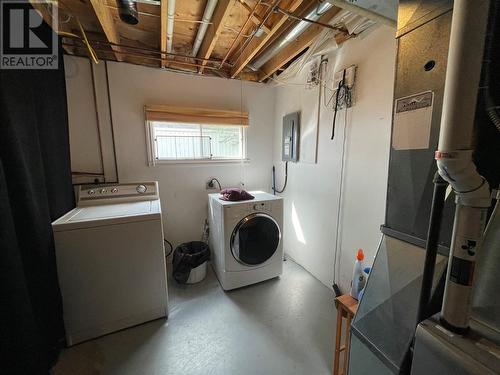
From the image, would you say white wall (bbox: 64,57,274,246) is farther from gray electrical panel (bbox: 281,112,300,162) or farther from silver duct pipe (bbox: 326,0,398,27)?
silver duct pipe (bbox: 326,0,398,27)

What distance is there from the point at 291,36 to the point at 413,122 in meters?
1.43

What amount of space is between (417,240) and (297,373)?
1.14m

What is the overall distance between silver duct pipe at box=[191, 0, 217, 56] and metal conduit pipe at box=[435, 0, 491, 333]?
4.97 feet

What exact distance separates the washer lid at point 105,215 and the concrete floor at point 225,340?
89cm

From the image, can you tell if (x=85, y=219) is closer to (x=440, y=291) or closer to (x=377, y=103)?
(x=440, y=291)

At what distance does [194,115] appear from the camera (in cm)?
251

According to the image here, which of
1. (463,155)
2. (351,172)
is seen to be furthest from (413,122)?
(351,172)

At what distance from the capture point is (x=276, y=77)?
8.70 ft

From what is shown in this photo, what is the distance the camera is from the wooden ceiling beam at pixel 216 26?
4.81 feet

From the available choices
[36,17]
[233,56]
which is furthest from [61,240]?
[233,56]

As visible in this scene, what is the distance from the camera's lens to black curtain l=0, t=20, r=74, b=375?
0.99 meters

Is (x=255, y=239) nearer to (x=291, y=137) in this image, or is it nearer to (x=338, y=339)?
(x=338, y=339)

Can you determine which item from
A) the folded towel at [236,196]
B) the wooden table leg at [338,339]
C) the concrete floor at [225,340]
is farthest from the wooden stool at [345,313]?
the folded towel at [236,196]

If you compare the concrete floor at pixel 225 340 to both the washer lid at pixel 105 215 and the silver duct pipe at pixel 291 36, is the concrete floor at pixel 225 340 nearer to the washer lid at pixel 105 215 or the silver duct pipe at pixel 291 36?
the washer lid at pixel 105 215
